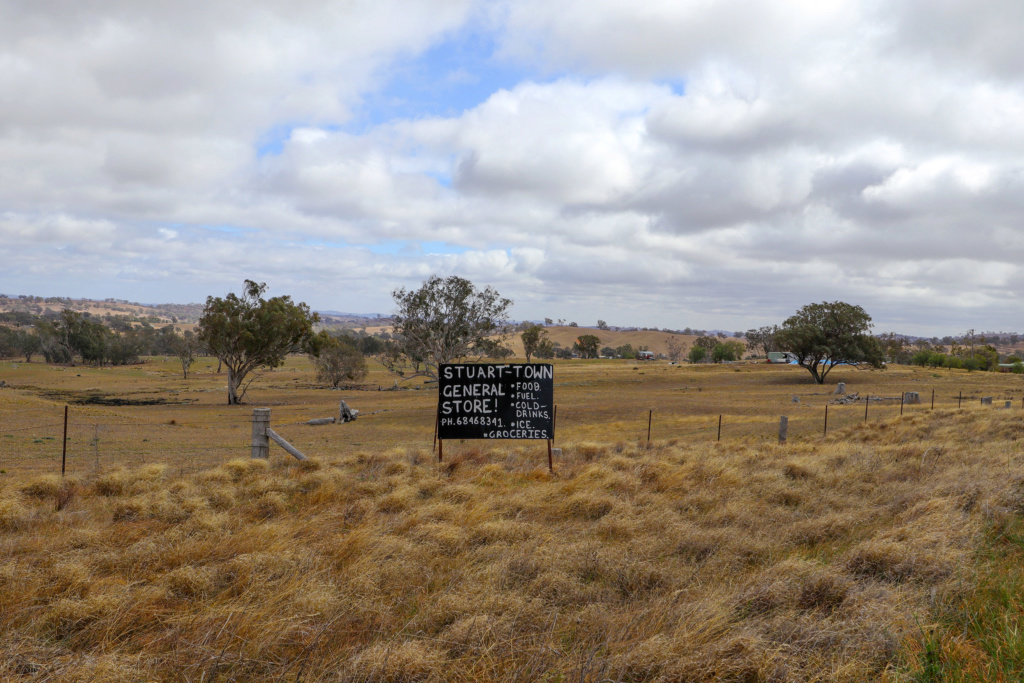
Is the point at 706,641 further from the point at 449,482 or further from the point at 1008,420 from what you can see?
the point at 1008,420

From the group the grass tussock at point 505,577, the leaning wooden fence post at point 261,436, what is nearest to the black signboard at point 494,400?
the grass tussock at point 505,577

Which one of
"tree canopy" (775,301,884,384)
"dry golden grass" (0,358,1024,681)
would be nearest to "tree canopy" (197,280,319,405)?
"dry golden grass" (0,358,1024,681)

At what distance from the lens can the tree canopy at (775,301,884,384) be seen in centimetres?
6406

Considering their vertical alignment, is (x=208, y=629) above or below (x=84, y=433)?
above

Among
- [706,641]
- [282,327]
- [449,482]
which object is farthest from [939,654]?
[282,327]

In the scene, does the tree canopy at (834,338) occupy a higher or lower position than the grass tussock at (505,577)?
higher

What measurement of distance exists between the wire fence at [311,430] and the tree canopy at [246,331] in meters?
8.00

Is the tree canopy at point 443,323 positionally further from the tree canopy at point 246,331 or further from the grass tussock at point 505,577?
the grass tussock at point 505,577

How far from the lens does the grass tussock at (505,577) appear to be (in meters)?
4.43

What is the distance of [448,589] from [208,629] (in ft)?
6.81

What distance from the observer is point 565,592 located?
19.3 ft

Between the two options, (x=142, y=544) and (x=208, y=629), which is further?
(x=142, y=544)

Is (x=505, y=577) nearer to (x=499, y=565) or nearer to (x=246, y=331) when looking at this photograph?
(x=499, y=565)

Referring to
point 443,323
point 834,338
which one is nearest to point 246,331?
point 443,323
